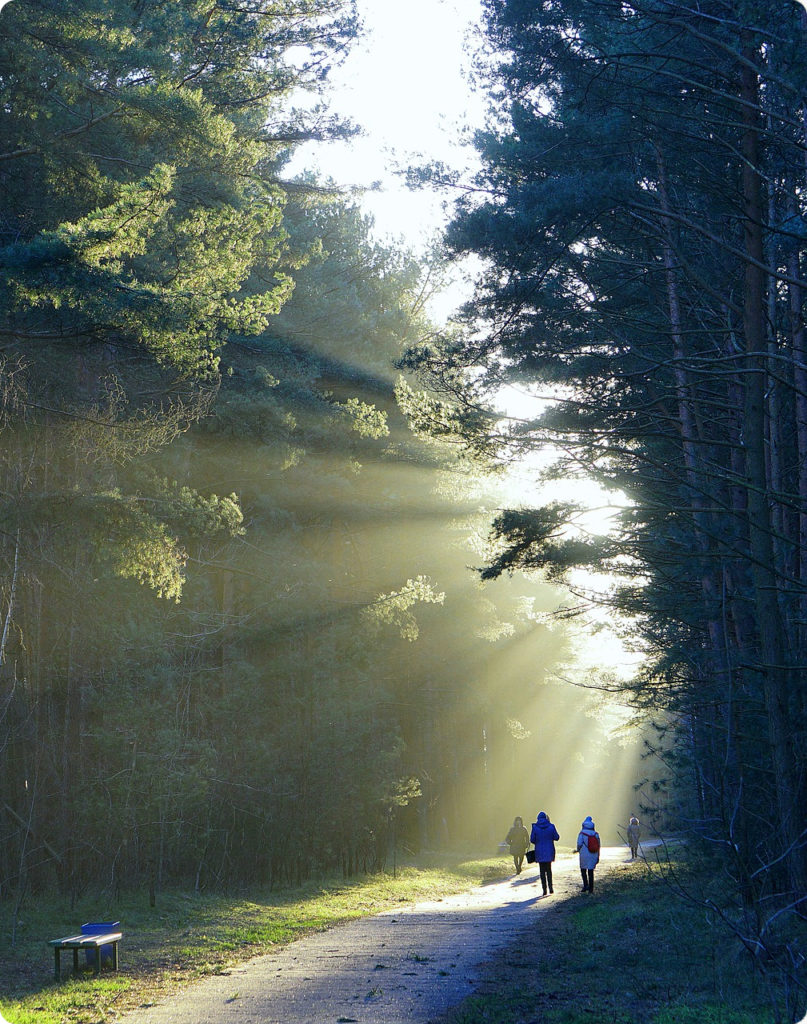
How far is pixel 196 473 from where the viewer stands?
84.3ft

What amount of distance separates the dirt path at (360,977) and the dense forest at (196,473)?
15.5 feet

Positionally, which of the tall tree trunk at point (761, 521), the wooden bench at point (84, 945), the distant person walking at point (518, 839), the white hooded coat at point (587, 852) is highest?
Result: the tall tree trunk at point (761, 521)

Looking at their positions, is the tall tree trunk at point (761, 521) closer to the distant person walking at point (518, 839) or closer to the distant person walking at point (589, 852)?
the distant person walking at point (589, 852)

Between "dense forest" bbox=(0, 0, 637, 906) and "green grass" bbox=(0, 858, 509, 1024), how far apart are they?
988 mm

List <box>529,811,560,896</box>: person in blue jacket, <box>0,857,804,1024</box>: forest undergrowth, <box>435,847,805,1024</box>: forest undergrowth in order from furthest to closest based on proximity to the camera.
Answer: <box>529,811,560,896</box>: person in blue jacket
<box>0,857,804,1024</box>: forest undergrowth
<box>435,847,805,1024</box>: forest undergrowth

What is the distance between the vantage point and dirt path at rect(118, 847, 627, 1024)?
7758 mm

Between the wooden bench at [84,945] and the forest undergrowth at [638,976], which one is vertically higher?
the wooden bench at [84,945]

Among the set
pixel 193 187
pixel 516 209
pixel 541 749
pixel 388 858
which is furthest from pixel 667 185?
pixel 541 749

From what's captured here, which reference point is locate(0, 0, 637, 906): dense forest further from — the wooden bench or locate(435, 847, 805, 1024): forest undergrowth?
locate(435, 847, 805, 1024): forest undergrowth

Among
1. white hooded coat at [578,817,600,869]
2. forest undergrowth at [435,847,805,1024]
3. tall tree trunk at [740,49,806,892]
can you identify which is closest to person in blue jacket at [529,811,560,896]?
white hooded coat at [578,817,600,869]

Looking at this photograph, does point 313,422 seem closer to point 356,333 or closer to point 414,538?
point 356,333

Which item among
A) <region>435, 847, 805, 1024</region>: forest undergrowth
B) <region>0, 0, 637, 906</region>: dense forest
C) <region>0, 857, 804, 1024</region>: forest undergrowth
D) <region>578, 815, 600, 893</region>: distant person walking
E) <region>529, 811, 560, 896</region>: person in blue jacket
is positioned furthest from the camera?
<region>529, 811, 560, 896</region>: person in blue jacket

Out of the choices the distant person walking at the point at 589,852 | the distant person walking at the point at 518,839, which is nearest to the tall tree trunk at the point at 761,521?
the distant person walking at the point at 589,852

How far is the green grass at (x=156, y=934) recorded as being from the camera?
875cm
